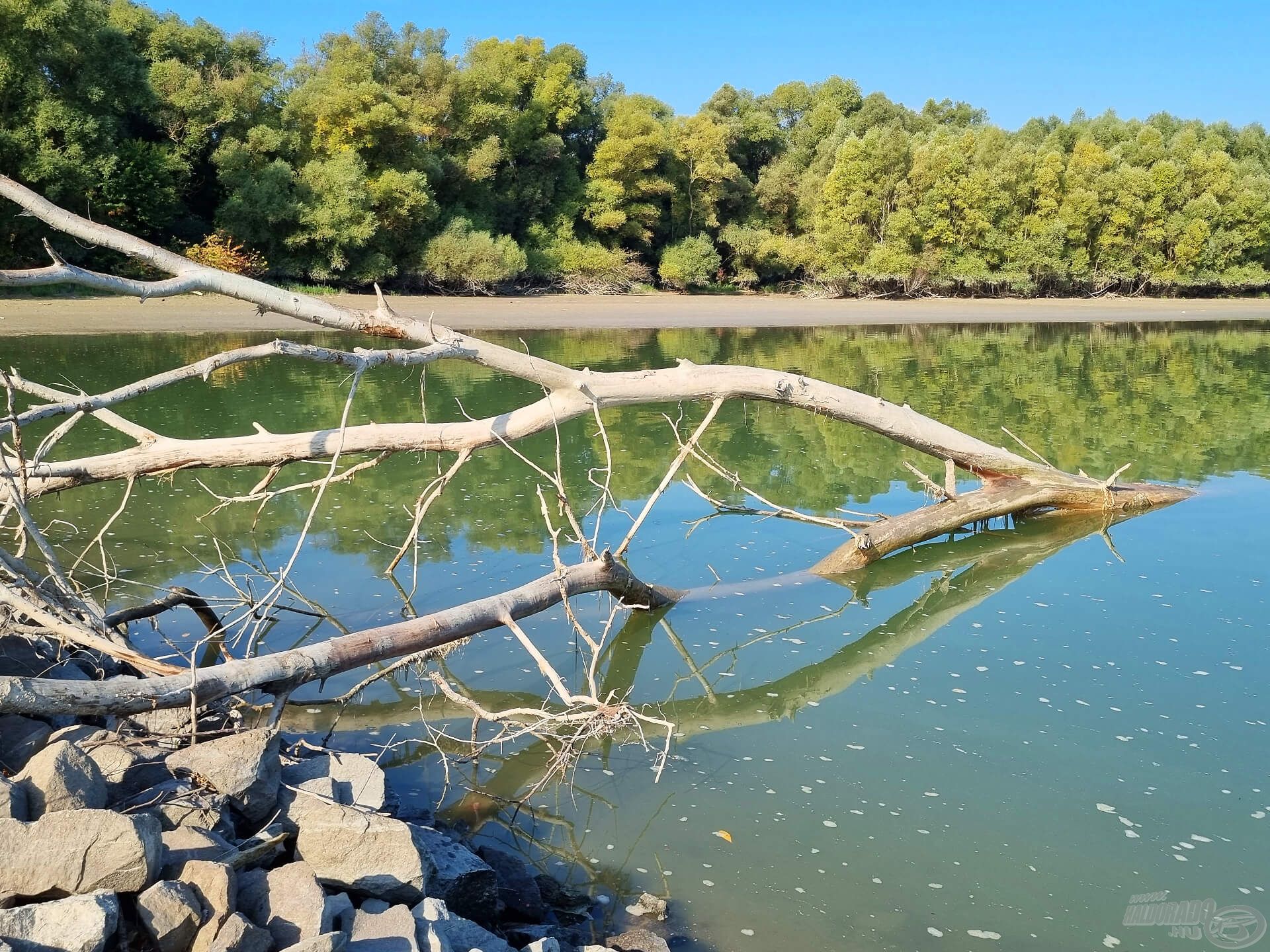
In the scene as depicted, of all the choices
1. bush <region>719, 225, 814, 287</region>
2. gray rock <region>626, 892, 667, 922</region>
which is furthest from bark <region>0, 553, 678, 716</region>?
bush <region>719, 225, 814, 287</region>

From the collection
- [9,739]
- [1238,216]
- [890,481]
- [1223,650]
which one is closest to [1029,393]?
[890,481]

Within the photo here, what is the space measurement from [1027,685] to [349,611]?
407 centimetres

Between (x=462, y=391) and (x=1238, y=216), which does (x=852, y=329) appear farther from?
(x=1238, y=216)

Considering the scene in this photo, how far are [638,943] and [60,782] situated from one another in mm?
1870

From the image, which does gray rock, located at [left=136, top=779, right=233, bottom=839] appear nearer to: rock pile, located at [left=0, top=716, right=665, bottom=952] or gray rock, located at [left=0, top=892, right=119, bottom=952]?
rock pile, located at [left=0, top=716, right=665, bottom=952]

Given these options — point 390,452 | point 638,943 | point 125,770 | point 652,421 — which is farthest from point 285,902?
point 652,421

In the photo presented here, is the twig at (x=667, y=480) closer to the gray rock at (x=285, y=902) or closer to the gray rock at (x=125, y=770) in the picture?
the gray rock at (x=125, y=770)

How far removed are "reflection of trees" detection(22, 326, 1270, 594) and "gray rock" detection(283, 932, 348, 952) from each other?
5.16 m

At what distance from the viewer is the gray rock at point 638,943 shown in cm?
354

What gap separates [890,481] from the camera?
10.9m

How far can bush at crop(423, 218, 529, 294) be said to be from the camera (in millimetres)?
32469

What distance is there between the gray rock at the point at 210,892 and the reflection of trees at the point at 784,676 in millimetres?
1755

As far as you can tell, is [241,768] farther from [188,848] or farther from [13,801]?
[13,801]

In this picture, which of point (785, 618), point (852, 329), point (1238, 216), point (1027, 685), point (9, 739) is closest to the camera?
point (9, 739)
